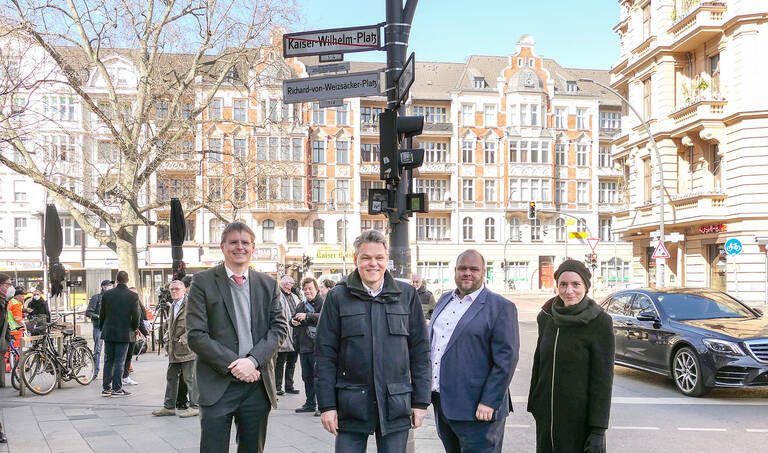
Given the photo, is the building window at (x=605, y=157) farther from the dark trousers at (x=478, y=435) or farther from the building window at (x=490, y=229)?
the dark trousers at (x=478, y=435)

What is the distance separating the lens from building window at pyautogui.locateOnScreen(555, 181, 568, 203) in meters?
61.6

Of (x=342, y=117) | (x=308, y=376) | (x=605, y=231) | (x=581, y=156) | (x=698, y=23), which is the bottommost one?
(x=308, y=376)

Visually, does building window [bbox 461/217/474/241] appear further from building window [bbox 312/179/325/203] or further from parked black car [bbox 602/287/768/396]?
parked black car [bbox 602/287/768/396]

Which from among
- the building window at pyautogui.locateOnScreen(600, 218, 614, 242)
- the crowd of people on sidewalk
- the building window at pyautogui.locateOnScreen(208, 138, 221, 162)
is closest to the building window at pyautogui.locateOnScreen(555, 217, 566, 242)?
the building window at pyautogui.locateOnScreen(600, 218, 614, 242)

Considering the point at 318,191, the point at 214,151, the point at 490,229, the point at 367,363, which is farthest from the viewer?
the point at 490,229

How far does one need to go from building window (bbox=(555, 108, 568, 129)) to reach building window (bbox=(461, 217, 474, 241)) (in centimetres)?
1197

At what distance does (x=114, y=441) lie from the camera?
7.71 meters

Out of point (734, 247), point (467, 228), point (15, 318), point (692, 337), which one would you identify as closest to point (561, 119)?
point (467, 228)

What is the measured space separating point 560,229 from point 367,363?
195 feet

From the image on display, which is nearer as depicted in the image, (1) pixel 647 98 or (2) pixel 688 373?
(2) pixel 688 373

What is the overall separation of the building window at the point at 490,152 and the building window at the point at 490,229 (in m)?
5.07

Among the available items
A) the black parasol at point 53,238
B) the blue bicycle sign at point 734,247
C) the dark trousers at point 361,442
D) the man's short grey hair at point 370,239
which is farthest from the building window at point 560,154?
the dark trousers at point 361,442

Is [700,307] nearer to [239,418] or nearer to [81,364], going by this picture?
[239,418]

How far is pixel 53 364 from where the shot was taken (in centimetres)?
1205
